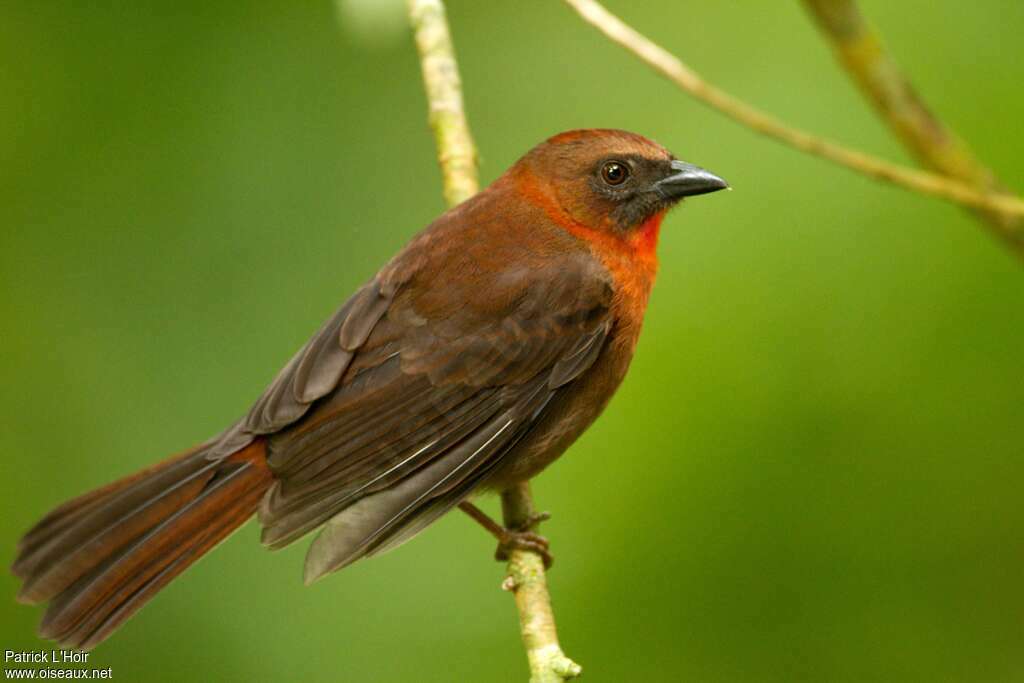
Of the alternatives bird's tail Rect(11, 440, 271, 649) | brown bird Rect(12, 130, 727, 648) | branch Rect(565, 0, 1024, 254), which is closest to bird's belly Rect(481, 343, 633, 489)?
brown bird Rect(12, 130, 727, 648)

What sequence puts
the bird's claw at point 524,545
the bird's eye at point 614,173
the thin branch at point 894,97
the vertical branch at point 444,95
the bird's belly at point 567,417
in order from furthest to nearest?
the vertical branch at point 444,95
the bird's eye at point 614,173
the bird's belly at point 567,417
the bird's claw at point 524,545
the thin branch at point 894,97

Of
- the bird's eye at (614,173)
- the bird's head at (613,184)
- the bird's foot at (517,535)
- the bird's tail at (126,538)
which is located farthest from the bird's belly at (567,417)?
the bird's tail at (126,538)

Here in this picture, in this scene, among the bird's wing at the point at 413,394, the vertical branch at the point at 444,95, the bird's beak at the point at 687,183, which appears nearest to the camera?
the bird's wing at the point at 413,394

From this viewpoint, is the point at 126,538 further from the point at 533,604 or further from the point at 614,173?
the point at 614,173

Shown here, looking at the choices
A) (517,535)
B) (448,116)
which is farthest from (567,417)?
(448,116)

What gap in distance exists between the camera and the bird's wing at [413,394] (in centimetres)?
377

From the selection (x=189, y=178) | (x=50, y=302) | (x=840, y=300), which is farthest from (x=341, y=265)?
(x=840, y=300)

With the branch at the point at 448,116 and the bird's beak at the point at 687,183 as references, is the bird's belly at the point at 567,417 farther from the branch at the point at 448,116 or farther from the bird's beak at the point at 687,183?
the bird's beak at the point at 687,183

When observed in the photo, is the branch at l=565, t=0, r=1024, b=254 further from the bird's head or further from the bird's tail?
the bird's tail

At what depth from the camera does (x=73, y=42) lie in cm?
489

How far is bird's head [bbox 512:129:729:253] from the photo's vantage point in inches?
169

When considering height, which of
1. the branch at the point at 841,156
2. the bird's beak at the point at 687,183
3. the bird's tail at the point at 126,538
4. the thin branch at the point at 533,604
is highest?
the bird's beak at the point at 687,183

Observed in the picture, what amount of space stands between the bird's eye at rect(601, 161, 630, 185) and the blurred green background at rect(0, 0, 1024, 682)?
1.07ft

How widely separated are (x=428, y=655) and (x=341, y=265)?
4.64 ft
